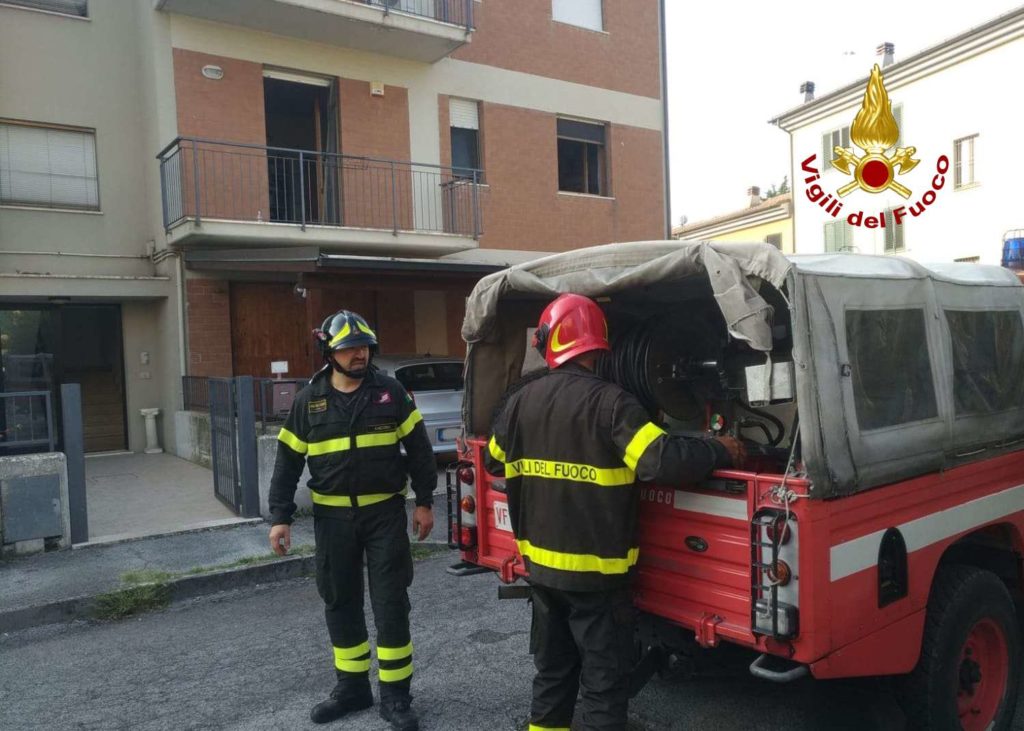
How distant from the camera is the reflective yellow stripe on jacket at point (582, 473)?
291cm

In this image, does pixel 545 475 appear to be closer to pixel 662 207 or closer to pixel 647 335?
pixel 647 335

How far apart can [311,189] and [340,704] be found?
1099cm

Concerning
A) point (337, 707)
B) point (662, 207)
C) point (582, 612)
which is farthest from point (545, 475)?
point (662, 207)

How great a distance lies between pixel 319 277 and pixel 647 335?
7.84 meters

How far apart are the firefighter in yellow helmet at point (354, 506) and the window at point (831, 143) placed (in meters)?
24.8

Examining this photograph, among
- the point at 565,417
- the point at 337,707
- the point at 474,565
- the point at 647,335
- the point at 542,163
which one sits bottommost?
the point at 337,707

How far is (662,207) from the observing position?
675 inches

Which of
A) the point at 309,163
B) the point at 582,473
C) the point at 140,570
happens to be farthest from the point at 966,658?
the point at 309,163

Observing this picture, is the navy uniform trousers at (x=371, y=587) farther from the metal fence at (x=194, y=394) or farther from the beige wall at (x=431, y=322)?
the beige wall at (x=431, y=322)

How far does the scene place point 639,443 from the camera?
2.80m

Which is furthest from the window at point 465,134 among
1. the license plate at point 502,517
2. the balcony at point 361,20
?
the license plate at point 502,517

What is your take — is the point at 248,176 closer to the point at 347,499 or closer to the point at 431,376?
the point at 431,376

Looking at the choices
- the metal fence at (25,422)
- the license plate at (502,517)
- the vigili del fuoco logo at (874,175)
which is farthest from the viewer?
the vigili del fuoco logo at (874,175)

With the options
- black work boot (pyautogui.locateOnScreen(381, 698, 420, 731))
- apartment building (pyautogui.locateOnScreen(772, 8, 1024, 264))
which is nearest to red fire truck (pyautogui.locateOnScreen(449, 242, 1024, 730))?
black work boot (pyautogui.locateOnScreen(381, 698, 420, 731))
